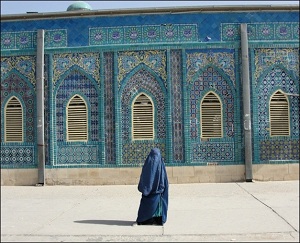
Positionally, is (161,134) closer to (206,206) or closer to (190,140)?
(190,140)

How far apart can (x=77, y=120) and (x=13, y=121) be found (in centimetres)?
172

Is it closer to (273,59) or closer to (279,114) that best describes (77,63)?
(273,59)

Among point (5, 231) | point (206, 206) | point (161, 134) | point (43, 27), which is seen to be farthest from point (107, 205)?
point (43, 27)

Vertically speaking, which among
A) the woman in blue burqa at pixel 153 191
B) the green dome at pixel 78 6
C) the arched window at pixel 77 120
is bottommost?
the woman in blue burqa at pixel 153 191

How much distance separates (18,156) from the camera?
11328 millimetres

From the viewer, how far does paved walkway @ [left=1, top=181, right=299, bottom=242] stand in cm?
601

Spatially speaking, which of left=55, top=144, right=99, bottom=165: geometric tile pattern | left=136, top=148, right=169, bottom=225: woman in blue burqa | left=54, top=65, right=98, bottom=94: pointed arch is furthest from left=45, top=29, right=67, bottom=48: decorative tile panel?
left=136, top=148, right=169, bottom=225: woman in blue burqa

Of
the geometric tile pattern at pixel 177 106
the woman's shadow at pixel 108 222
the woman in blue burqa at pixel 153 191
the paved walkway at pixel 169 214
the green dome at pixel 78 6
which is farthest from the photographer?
the green dome at pixel 78 6

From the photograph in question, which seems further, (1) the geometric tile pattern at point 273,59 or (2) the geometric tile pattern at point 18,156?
(2) the geometric tile pattern at point 18,156

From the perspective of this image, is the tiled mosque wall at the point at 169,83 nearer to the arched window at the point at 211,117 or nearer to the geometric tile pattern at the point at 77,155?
the geometric tile pattern at the point at 77,155

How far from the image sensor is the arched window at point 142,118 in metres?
11.1

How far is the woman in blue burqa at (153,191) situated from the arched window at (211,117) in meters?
4.58

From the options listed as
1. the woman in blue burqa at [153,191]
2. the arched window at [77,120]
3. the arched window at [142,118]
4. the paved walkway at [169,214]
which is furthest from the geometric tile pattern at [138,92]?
the woman in blue burqa at [153,191]

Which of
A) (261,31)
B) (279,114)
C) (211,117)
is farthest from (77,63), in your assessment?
(279,114)
